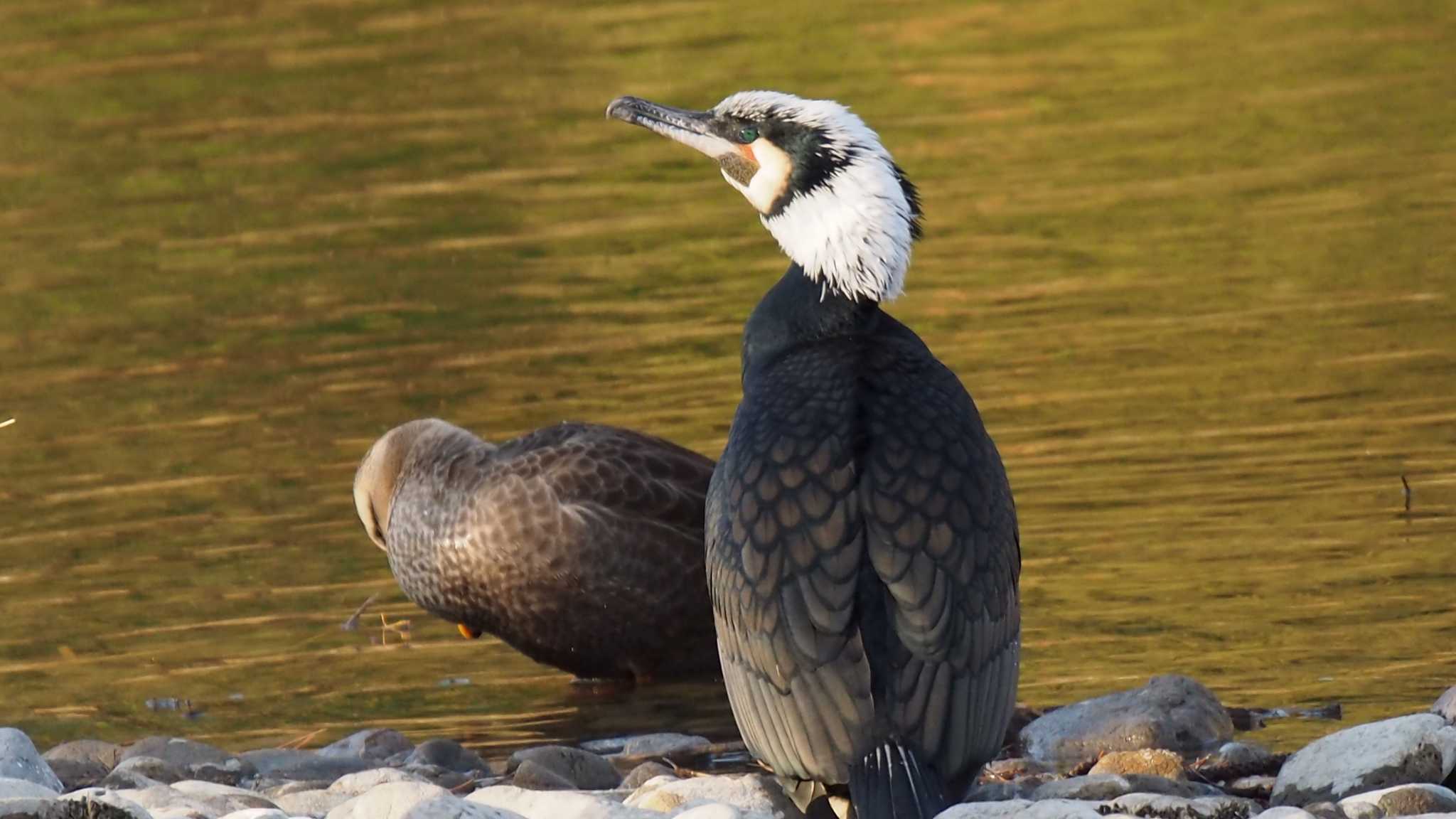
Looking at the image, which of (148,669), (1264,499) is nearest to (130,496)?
(148,669)

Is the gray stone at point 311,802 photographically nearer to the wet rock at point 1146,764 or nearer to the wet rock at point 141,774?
the wet rock at point 141,774

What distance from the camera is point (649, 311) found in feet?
41.9

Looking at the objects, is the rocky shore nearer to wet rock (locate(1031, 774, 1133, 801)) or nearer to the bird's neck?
wet rock (locate(1031, 774, 1133, 801))

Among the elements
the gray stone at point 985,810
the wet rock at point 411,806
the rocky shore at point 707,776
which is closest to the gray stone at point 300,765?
the rocky shore at point 707,776

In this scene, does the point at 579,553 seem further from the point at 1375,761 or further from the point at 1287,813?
the point at 1287,813

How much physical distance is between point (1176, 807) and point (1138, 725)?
106 centimetres

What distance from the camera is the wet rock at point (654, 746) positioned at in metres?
7.62

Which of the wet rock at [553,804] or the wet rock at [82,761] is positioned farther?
the wet rock at [82,761]

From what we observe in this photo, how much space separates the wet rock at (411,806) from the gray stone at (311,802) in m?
0.45

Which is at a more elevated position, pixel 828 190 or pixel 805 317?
pixel 828 190

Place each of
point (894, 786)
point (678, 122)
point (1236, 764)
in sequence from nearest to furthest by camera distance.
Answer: point (894, 786), point (1236, 764), point (678, 122)

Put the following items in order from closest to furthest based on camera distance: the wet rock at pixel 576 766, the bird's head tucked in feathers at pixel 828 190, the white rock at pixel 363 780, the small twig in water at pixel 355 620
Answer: the bird's head tucked in feathers at pixel 828 190, the white rock at pixel 363 780, the wet rock at pixel 576 766, the small twig in water at pixel 355 620

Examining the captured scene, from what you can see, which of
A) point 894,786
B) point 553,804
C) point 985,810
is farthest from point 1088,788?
point 553,804

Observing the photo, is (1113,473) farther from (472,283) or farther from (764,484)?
(472,283)
